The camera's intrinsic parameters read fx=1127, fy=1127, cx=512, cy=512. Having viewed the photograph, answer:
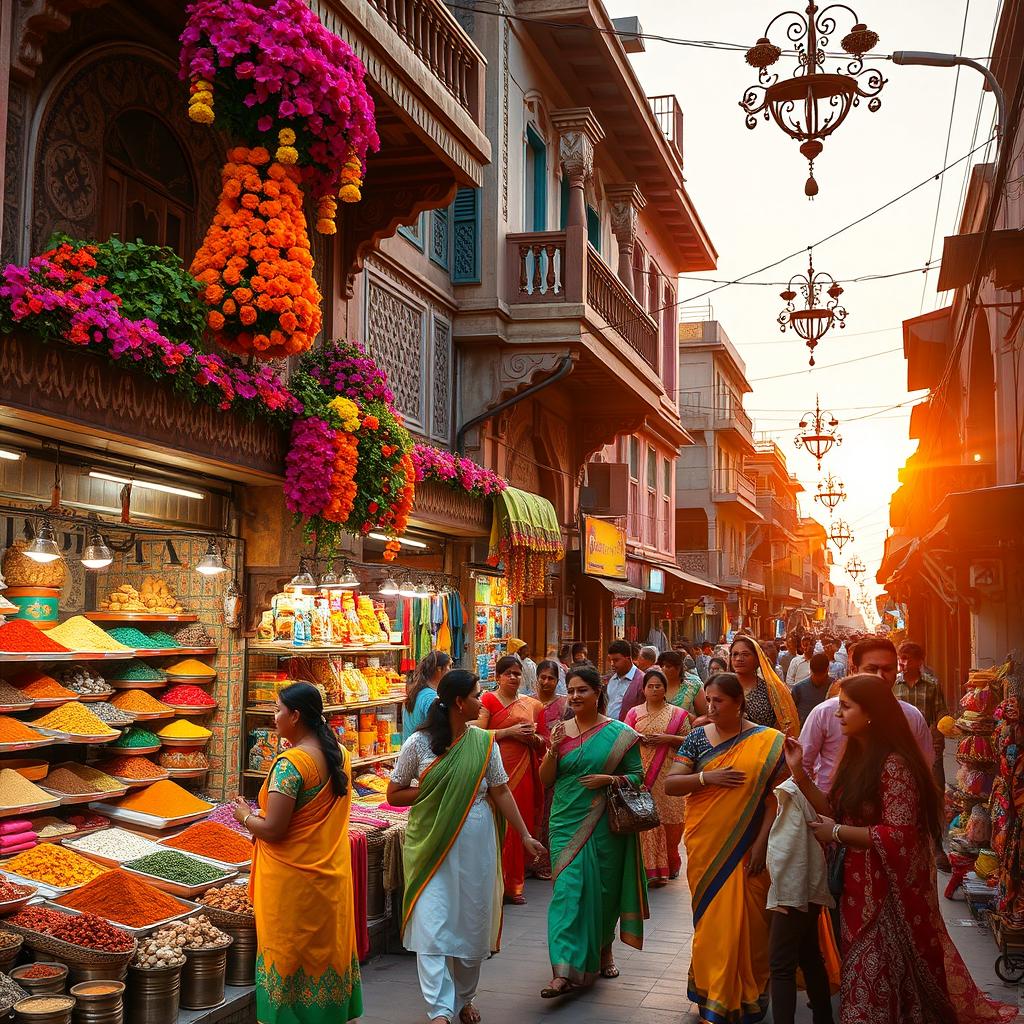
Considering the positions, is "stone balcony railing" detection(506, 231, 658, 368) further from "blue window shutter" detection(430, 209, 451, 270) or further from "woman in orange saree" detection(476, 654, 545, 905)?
"woman in orange saree" detection(476, 654, 545, 905)

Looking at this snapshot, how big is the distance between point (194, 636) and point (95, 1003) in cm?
351

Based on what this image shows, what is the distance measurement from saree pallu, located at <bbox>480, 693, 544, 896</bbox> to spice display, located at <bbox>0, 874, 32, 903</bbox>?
385 centimetres

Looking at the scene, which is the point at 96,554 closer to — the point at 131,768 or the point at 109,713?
the point at 109,713

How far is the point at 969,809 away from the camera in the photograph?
8766 mm

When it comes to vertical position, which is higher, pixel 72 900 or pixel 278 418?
pixel 278 418

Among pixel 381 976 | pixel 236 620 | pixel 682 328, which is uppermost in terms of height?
pixel 682 328

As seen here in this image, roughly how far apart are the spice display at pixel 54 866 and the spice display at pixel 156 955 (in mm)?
732

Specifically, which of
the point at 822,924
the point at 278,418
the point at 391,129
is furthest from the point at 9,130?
the point at 822,924

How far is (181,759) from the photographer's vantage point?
7.88m

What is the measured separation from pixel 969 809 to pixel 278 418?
19.8ft

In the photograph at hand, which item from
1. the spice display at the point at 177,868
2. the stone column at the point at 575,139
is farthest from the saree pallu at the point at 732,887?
the stone column at the point at 575,139

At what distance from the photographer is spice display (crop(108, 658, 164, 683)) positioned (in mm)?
7625

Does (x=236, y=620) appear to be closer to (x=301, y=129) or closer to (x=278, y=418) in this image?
(x=278, y=418)

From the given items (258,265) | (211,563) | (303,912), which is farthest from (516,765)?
(258,265)
